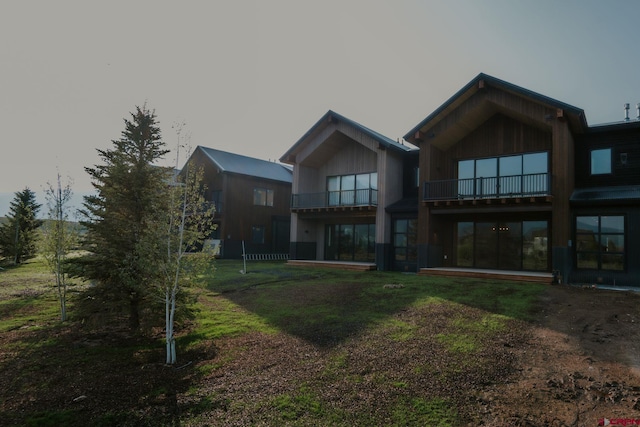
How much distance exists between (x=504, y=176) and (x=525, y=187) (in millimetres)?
953

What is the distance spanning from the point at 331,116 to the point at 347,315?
45.1 ft

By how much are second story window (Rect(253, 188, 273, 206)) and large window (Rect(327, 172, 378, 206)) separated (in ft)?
24.6

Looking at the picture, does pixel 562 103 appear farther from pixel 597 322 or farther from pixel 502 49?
pixel 597 322

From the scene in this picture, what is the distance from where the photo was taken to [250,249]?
1057 inches

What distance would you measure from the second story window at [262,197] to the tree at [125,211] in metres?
19.5

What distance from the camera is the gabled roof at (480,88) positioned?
544 inches

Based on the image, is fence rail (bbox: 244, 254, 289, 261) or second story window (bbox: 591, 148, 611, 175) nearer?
second story window (bbox: 591, 148, 611, 175)

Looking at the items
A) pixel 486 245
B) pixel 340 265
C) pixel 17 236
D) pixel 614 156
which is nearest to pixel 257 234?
pixel 340 265

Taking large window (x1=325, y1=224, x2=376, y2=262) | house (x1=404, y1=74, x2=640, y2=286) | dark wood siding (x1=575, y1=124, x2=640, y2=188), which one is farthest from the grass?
large window (x1=325, y1=224, x2=376, y2=262)

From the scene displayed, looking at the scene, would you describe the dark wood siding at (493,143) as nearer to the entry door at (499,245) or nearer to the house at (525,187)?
the house at (525,187)

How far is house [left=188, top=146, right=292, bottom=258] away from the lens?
25.8 metres

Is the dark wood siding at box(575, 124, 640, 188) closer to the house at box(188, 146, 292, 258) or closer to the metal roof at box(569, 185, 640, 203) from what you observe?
the metal roof at box(569, 185, 640, 203)

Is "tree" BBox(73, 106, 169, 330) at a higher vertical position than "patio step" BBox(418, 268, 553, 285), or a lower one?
higher

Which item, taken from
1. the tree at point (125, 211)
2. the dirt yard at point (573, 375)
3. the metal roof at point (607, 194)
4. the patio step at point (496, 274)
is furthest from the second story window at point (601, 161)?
the tree at point (125, 211)
